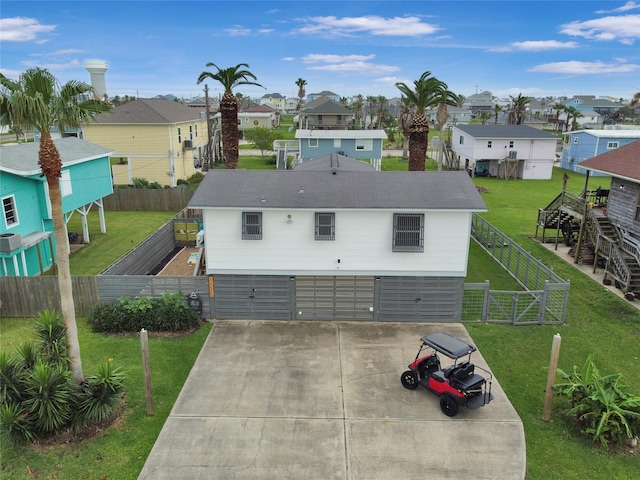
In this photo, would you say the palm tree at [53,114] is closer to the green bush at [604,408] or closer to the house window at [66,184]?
the green bush at [604,408]

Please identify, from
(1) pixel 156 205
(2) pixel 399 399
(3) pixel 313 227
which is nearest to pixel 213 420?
(2) pixel 399 399

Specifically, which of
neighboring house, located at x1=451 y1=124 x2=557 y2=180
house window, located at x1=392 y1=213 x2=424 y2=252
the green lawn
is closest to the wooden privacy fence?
the green lawn

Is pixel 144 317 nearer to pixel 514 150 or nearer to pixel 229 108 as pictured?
pixel 229 108

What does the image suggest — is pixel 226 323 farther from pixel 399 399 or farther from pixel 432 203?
pixel 432 203

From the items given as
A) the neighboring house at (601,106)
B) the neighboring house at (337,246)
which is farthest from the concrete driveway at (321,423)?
the neighboring house at (601,106)

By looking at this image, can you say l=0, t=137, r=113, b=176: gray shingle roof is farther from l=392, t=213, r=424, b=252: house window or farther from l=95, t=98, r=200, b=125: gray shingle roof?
l=392, t=213, r=424, b=252: house window
